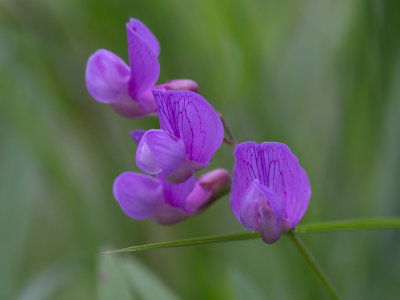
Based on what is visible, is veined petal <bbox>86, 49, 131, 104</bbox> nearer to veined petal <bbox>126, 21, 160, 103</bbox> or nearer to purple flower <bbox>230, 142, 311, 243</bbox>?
veined petal <bbox>126, 21, 160, 103</bbox>

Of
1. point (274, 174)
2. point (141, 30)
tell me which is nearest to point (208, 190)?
point (274, 174)

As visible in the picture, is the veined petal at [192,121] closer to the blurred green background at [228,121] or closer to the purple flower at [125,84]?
the purple flower at [125,84]

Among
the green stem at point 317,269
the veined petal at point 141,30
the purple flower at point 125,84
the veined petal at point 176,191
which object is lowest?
the green stem at point 317,269

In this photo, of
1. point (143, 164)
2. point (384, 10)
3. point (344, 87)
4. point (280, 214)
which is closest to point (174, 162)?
point (143, 164)

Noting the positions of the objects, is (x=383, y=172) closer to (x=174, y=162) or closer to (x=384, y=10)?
(x=384, y=10)

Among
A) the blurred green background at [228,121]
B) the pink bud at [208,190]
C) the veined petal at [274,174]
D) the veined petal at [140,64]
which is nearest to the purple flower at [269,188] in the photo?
the veined petal at [274,174]
